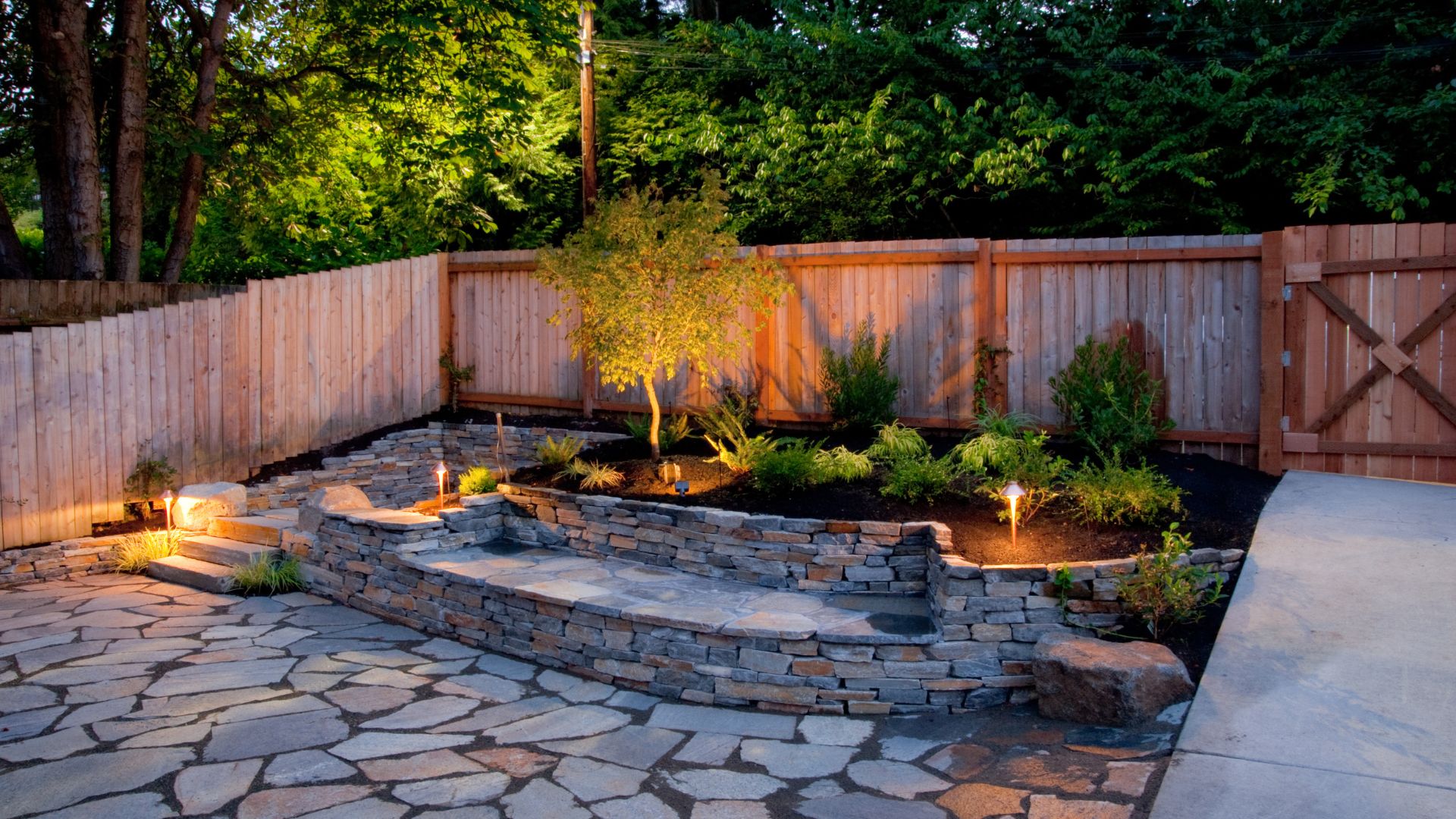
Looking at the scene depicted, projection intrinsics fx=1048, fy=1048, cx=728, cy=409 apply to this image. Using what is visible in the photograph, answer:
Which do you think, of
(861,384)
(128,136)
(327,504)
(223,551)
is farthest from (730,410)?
(128,136)

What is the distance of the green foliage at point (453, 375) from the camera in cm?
1145

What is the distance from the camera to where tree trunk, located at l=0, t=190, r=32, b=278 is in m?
9.78

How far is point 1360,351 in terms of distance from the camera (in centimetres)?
723

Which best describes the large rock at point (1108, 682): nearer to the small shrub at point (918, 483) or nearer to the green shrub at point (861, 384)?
the small shrub at point (918, 483)

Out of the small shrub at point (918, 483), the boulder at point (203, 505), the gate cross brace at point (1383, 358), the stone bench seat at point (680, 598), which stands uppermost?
the gate cross brace at point (1383, 358)

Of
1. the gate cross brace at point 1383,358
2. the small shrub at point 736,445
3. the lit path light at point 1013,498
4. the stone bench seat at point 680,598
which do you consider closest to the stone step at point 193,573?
the stone bench seat at point 680,598

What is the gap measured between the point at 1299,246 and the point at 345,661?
268 inches

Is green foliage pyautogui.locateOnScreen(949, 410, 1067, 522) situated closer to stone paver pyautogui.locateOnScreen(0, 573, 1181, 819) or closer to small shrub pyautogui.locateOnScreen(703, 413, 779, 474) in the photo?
small shrub pyautogui.locateOnScreen(703, 413, 779, 474)

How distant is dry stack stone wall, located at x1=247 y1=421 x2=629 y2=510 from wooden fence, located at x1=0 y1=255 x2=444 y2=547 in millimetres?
394

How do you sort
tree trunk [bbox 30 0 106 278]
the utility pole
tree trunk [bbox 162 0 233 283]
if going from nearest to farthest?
tree trunk [bbox 30 0 106 278], tree trunk [bbox 162 0 233 283], the utility pole

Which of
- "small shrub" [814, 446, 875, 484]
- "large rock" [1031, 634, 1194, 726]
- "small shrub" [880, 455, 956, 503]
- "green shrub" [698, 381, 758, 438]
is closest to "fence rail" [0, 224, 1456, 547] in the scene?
"green shrub" [698, 381, 758, 438]

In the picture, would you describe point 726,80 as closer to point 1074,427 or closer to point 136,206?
point 136,206

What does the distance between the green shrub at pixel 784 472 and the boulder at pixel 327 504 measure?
304 cm

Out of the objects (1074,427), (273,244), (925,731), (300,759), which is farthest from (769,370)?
(273,244)
